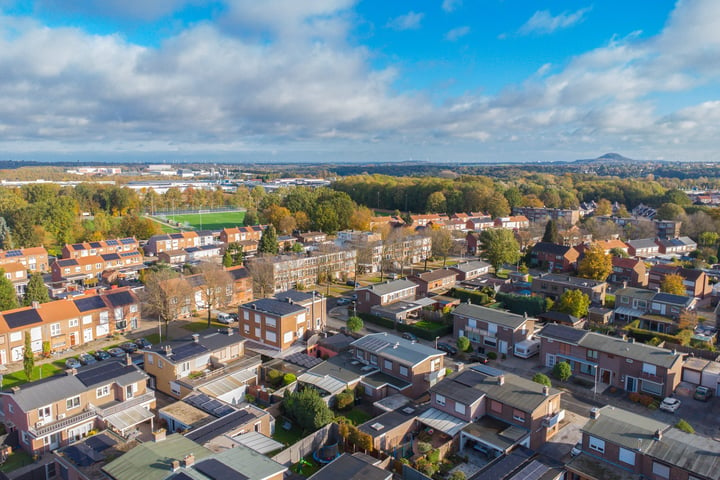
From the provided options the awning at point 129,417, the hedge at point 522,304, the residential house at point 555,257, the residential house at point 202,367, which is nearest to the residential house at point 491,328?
the hedge at point 522,304

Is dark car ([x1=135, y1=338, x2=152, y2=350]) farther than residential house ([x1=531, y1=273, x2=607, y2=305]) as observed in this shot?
No

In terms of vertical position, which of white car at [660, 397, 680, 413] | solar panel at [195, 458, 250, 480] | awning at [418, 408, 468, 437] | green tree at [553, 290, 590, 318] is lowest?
white car at [660, 397, 680, 413]

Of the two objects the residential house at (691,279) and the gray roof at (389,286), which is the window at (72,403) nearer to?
the gray roof at (389,286)

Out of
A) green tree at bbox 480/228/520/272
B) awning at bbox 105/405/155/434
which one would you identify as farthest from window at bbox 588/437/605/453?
green tree at bbox 480/228/520/272

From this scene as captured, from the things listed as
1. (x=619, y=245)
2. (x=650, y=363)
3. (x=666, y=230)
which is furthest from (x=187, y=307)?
(x=666, y=230)

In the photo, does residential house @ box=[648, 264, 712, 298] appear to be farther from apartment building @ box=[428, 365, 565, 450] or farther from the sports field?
the sports field

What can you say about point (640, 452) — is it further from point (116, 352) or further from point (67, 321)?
point (67, 321)

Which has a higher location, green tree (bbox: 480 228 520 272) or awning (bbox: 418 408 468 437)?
green tree (bbox: 480 228 520 272)

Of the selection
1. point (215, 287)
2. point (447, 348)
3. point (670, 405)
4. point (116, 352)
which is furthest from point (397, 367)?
point (116, 352)
